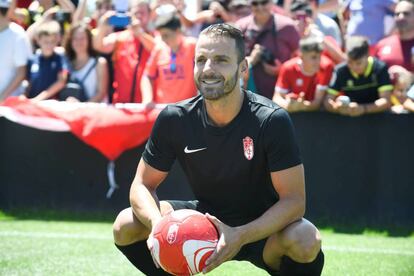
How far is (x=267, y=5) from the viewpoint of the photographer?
9.80 metres

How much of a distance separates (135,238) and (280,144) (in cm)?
104

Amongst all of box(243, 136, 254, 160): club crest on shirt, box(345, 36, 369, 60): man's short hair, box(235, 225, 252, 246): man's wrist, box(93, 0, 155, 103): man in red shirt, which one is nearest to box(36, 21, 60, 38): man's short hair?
box(93, 0, 155, 103): man in red shirt

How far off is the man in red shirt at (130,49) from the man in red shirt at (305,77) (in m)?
1.71

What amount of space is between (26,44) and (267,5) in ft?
9.23

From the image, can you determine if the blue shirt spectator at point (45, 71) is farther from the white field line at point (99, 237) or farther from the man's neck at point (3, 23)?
the white field line at point (99, 237)

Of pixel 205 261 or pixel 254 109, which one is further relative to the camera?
pixel 254 109

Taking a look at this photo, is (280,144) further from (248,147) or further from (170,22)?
(170,22)

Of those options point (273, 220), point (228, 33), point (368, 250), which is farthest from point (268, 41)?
point (273, 220)

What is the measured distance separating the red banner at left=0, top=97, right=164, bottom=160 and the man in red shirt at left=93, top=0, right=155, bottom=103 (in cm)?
74

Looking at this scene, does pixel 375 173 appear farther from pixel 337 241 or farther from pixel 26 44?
pixel 26 44

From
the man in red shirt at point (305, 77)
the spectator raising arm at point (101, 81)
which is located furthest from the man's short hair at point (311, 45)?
the spectator raising arm at point (101, 81)

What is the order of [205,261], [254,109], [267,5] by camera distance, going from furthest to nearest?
[267,5]
[254,109]
[205,261]

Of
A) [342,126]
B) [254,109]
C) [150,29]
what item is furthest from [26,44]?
[254,109]

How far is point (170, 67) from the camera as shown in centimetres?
983
